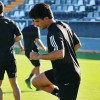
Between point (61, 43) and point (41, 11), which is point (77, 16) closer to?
→ point (41, 11)

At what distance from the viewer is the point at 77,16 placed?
27.8 metres

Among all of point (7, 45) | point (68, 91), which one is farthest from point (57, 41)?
point (7, 45)

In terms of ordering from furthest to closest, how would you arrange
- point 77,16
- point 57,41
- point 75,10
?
point 75,10, point 77,16, point 57,41

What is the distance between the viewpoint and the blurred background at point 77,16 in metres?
23.9

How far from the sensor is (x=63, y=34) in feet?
14.2

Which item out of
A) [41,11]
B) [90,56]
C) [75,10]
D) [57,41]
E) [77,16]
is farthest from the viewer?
[75,10]

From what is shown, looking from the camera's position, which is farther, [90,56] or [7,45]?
[90,56]

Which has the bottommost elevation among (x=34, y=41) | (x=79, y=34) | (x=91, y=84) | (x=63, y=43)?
(x=79, y=34)

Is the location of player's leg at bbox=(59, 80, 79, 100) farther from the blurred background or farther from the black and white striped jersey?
the blurred background

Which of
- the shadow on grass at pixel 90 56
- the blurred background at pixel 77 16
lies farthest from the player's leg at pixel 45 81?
the blurred background at pixel 77 16

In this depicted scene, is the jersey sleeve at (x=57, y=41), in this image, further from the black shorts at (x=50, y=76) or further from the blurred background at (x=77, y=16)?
the blurred background at (x=77, y=16)

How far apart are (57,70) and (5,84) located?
5348 mm

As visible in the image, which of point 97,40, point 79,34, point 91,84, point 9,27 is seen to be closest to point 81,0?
point 79,34

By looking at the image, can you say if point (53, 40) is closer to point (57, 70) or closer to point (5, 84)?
point (57, 70)
